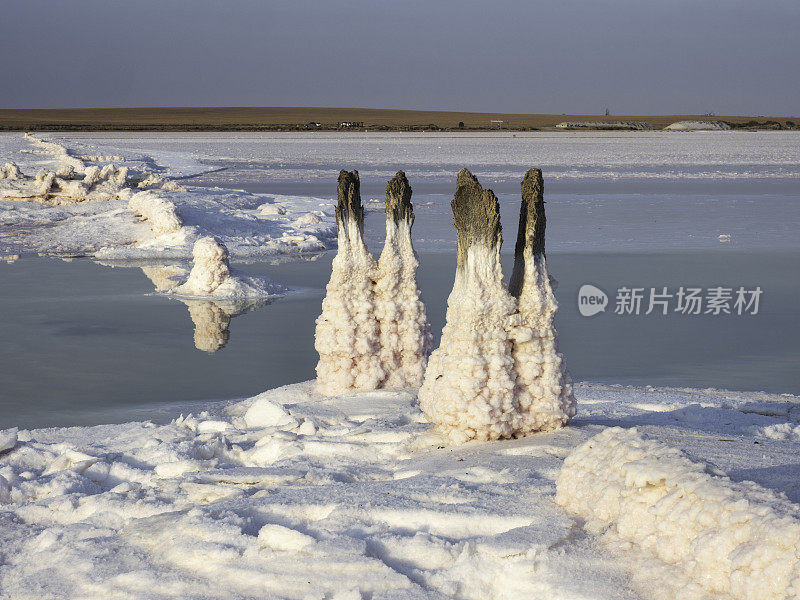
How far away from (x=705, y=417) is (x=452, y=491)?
6.99 ft

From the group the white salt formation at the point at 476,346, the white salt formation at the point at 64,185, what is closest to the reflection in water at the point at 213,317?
the white salt formation at the point at 476,346

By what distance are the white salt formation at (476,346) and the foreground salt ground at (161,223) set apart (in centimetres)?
935

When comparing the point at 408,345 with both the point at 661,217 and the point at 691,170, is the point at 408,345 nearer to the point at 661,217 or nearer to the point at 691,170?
the point at 661,217

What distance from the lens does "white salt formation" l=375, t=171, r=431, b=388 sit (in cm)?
547

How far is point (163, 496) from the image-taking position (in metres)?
3.58

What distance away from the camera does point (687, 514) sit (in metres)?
2.64

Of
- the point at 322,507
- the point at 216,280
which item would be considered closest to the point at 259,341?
the point at 216,280

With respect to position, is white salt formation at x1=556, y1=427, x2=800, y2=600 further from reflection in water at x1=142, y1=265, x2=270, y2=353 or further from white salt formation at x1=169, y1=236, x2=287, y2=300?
white salt formation at x1=169, y1=236, x2=287, y2=300

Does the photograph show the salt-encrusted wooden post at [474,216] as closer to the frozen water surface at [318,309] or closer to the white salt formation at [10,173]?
the frozen water surface at [318,309]

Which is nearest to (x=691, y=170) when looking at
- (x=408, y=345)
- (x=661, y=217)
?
(x=661, y=217)

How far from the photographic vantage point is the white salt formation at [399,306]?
547 centimetres

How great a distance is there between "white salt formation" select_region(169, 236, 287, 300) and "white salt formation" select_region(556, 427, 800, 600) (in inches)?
271

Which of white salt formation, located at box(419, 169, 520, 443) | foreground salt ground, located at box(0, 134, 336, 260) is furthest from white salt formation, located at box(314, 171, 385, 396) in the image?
foreground salt ground, located at box(0, 134, 336, 260)

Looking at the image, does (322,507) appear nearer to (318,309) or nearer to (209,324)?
(209,324)
